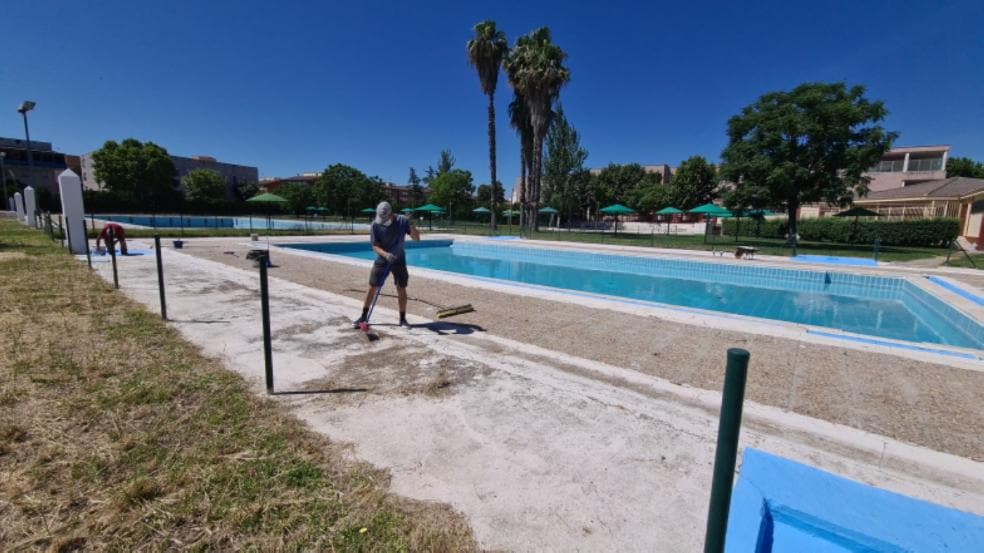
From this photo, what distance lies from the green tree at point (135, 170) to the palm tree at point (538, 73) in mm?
42087

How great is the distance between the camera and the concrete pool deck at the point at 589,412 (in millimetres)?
2219

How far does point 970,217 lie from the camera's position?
24141 millimetres

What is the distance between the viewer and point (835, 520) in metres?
2.15

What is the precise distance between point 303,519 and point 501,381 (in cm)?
206

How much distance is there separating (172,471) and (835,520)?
11.6 ft

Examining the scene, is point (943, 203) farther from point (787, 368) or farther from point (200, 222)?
point (200, 222)

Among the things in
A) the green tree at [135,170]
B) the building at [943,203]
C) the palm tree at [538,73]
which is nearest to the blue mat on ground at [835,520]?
the palm tree at [538,73]

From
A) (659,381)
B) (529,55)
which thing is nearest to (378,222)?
(659,381)

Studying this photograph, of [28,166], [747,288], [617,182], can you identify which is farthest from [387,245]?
[28,166]

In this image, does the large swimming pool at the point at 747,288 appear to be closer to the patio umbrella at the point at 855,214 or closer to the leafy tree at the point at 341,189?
the patio umbrella at the point at 855,214

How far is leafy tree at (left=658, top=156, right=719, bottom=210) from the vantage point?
146 ft

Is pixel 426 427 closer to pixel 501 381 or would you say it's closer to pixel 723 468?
pixel 501 381

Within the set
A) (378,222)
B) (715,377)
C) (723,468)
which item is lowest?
(715,377)

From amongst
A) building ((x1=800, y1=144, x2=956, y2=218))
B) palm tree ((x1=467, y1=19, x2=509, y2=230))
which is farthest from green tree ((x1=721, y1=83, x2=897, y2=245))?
building ((x1=800, y1=144, x2=956, y2=218))
